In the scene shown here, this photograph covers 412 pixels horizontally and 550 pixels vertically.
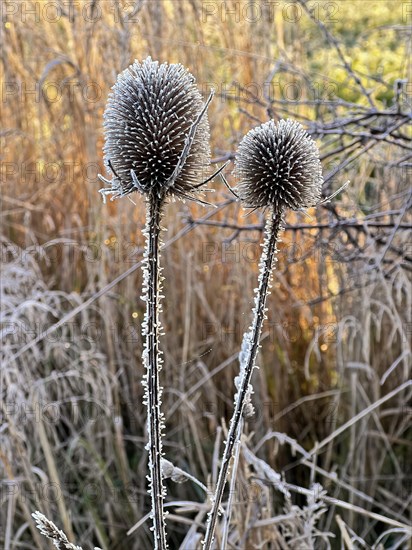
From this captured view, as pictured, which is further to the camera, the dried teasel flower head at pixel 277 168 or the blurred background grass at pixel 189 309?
the blurred background grass at pixel 189 309

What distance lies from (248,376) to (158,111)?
0.29 meters

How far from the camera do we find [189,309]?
2.24m

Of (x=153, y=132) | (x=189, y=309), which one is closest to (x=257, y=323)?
(x=153, y=132)

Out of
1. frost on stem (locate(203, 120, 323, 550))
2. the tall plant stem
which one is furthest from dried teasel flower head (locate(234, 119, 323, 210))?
the tall plant stem

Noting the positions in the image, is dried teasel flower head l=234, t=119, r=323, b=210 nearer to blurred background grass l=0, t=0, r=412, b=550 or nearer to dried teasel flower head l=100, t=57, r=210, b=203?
dried teasel flower head l=100, t=57, r=210, b=203

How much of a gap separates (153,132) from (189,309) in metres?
1.46

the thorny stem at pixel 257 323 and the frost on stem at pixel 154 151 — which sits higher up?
the frost on stem at pixel 154 151

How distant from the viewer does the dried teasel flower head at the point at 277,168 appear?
0.83m

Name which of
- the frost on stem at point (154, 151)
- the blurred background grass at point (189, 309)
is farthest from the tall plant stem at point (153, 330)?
the blurred background grass at point (189, 309)

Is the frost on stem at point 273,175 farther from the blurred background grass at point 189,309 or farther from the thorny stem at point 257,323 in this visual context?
the blurred background grass at point 189,309

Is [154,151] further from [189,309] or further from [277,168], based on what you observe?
[189,309]

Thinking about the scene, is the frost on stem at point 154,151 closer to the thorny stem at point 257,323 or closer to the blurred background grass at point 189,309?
the thorny stem at point 257,323

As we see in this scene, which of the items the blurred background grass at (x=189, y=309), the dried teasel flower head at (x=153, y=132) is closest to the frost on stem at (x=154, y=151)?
the dried teasel flower head at (x=153, y=132)

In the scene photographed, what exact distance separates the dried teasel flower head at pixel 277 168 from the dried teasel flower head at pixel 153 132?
5 centimetres
